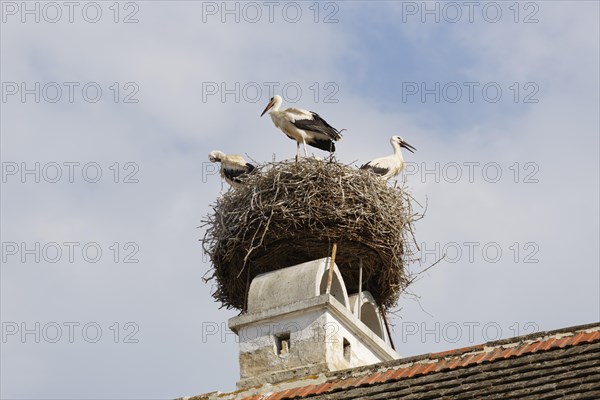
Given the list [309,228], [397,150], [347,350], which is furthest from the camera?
[397,150]

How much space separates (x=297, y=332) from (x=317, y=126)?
478 cm

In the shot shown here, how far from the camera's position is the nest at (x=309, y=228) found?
14328 mm

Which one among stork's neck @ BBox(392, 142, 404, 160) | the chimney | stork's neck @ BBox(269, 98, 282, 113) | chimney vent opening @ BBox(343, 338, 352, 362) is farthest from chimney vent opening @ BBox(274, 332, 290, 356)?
stork's neck @ BBox(392, 142, 404, 160)

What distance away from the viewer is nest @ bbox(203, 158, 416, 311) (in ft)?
47.0

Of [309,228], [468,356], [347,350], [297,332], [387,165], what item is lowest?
[468,356]

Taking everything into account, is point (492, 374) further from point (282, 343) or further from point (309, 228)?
point (309, 228)

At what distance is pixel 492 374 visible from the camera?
31.0 ft

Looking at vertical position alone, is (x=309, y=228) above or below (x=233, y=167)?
below

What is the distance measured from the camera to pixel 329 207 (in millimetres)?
14422

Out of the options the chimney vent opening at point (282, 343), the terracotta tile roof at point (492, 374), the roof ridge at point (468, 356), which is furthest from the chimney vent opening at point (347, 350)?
the roof ridge at point (468, 356)

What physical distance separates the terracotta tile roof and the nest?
12.6 feet

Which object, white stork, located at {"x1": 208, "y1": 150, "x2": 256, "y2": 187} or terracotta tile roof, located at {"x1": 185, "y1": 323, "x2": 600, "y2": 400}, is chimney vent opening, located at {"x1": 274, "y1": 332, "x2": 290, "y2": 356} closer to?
terracotta tile roof, located at {"x1": 185, "y1": 323, "x2": 600, "y2": 400}

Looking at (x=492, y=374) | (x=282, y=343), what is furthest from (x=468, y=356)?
(x=282, y=343)

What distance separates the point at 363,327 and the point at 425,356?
2623mm
